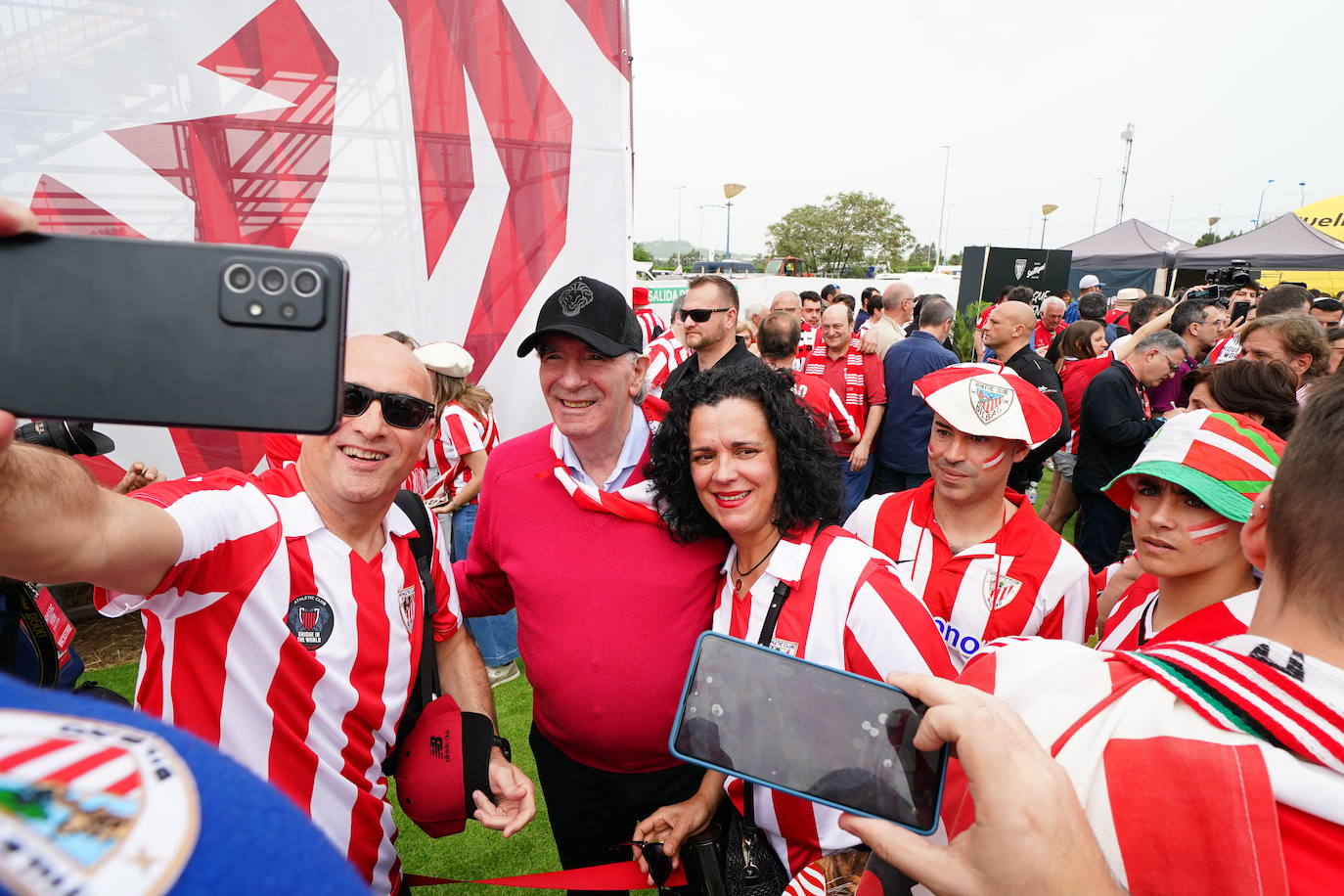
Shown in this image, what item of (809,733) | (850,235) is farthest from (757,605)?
(850,235)

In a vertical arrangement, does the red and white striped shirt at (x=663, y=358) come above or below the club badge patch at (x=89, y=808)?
below

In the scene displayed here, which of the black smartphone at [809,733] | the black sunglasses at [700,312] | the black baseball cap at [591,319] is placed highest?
the black baseball cap at [591,319]

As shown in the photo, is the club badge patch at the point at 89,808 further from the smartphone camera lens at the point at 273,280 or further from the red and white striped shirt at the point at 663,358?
the red and white striped shirt at the point at 663,358

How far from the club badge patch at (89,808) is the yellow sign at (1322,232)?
66.3 feet

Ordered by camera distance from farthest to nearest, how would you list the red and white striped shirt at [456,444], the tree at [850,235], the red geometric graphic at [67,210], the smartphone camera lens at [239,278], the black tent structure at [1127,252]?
the tree at [850,235] < the black tent structure at [1127,252] < the red and white striped shirt at [456,444] < the red geometric graphic at [67,210] < the smartphone camera lens at [239,278]

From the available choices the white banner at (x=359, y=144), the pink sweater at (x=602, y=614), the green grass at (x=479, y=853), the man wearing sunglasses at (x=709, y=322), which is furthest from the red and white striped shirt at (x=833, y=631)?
the white banner at (x=359, y=144)

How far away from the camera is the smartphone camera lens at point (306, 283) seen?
0.83 meters

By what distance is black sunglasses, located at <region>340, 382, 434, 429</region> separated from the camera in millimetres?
1692

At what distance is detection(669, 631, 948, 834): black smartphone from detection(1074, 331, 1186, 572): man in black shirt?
419 centimetres

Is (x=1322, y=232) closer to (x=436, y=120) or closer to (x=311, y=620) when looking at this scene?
(x=436, y=120)

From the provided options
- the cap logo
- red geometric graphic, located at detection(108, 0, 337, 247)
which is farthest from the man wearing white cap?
red geometric graphic, located at detection(108, 0, 337, 247)

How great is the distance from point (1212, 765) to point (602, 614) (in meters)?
1.42

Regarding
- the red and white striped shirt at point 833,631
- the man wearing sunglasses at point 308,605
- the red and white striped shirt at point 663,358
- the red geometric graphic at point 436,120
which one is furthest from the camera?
the red and white striped shirt at point 663,358

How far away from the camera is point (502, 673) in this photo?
4352mm
